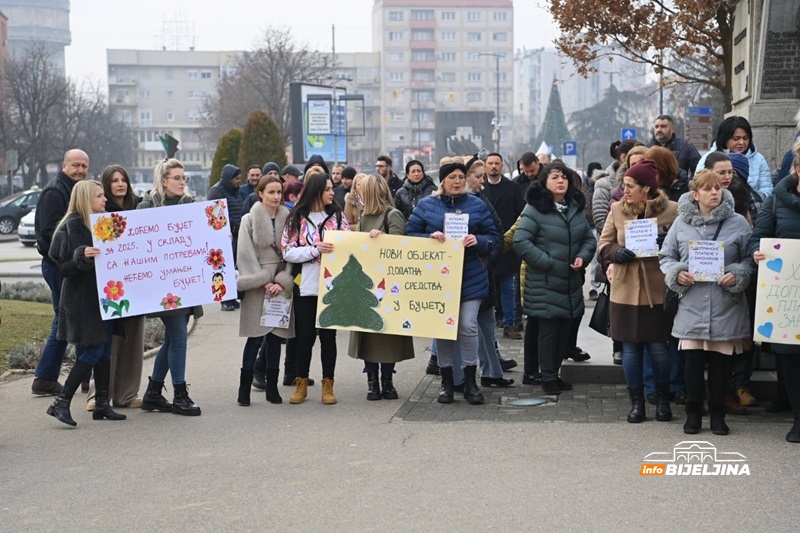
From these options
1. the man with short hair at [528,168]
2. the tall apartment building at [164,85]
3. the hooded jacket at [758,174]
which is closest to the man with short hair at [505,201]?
the man with short hair at [528,168]

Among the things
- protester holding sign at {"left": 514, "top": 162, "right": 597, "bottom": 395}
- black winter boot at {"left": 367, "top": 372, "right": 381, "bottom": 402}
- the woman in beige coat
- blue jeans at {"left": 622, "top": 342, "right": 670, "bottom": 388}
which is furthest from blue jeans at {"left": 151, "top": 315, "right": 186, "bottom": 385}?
blue jeans at {"left": 622, "top": 342, "right": 670, "bottom": 388}

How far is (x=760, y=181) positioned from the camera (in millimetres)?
10852

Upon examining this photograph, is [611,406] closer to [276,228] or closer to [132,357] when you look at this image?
[276,228]

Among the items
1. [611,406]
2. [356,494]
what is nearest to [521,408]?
[611,406]

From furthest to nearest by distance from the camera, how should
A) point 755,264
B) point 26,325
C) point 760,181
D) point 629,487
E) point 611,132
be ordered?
point 611,132
point 26,325
point 760,181
point 755,264
point 629,487

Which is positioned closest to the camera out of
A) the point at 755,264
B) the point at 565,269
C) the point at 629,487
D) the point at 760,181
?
the point at 629,487

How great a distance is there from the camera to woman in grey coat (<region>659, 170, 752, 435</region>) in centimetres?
837

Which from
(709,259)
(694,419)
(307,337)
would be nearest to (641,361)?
(694,419)

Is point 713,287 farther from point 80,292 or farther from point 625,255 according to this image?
point 80,292

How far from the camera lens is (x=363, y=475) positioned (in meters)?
7.45

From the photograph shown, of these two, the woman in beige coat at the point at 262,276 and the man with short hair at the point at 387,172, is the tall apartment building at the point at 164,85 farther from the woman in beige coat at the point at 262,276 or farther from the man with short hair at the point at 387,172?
the woman in beige coat at the point at 262,276

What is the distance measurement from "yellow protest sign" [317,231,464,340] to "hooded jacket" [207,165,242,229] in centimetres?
648

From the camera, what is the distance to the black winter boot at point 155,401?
388 inches

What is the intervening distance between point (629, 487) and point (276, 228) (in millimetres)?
4389
